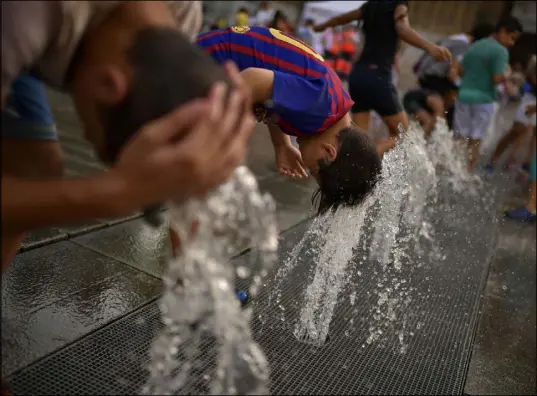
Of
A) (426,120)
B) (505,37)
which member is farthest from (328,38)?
(505,37)

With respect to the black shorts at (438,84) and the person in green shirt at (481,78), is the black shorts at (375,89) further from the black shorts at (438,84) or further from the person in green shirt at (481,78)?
the black shorts at (438,84)

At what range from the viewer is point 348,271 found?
336 centimetres

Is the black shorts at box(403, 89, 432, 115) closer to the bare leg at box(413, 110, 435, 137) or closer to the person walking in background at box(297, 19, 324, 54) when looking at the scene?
the bare leg at box(413, 110, 435, 137)

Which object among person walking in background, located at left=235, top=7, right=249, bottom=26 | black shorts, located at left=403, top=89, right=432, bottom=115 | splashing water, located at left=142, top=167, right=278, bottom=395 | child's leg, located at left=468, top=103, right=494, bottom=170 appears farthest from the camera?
person walking in background, located at left=235, top=7, right=249, bottom=26

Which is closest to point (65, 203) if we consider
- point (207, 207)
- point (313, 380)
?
point (207, 207)

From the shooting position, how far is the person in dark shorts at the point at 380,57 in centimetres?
446

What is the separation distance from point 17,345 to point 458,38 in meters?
7.62

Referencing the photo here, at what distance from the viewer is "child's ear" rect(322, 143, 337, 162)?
8.06ft

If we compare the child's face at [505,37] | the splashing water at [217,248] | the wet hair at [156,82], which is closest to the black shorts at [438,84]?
the child's face at [505,37]

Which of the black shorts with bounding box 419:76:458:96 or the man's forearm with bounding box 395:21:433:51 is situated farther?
the black shorts with bounding box 419:76:458:96

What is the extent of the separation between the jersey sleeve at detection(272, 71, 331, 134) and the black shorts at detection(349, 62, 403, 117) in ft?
8.11

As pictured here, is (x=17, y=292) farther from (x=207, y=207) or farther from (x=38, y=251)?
(x=207, y=207)

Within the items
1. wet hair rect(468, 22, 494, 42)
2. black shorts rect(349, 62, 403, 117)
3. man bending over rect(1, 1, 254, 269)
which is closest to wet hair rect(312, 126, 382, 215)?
man bending over rect(1, 1, 254, 269)

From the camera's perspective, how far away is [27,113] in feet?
5.04
